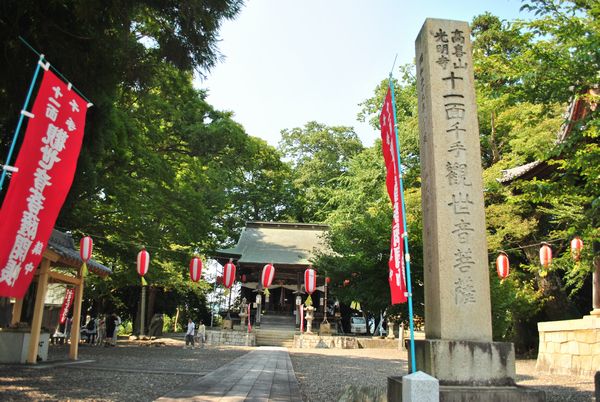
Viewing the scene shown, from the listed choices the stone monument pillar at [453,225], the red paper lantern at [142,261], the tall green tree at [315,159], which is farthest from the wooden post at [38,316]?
the tall green tree at [315,159]

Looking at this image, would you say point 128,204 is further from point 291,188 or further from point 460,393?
point 291,188

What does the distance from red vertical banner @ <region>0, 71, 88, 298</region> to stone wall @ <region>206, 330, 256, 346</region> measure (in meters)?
18.1

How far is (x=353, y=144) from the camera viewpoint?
36344 mm

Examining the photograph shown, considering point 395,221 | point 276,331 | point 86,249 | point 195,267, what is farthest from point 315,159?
point 395,221

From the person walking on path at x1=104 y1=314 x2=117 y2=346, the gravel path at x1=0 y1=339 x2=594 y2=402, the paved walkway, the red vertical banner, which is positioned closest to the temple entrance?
the person walking on path at x1=104 y1=314 x2=117 y2=346

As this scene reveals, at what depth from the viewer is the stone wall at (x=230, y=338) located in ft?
71.6

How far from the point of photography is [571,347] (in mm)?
9961

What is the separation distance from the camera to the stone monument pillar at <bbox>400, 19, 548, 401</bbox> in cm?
443

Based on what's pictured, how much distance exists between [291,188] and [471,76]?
100 feet

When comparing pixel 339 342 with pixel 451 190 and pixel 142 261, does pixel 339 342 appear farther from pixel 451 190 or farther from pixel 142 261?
pixel 451 190

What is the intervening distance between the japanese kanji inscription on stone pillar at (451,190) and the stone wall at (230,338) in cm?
1816

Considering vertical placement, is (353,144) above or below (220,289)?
above

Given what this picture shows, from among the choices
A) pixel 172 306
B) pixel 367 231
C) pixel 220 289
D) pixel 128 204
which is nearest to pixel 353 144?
pixel 220 289

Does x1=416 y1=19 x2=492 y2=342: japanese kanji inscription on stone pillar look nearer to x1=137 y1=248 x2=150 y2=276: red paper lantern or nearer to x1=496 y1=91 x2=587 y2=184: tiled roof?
x1=496 y1=91 x2=587 y2=184: tiled roof
